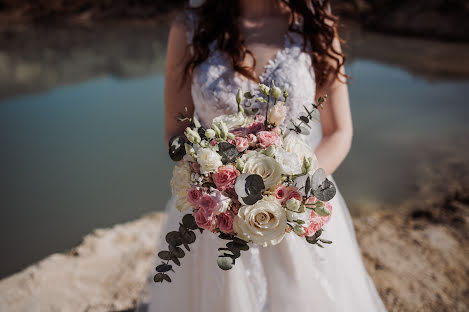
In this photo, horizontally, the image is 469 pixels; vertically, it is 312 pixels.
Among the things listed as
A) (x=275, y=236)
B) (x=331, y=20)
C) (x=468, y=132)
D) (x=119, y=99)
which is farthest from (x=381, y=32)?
(x=275, y=236)

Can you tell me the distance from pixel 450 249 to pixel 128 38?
10620 mm

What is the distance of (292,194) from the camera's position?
3.06 feet

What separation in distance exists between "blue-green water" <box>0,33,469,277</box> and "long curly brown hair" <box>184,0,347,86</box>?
8.51 ft

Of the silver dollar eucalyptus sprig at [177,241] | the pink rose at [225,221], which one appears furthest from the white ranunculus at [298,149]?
the silver dollar eucalyptus sprig at [177,241]

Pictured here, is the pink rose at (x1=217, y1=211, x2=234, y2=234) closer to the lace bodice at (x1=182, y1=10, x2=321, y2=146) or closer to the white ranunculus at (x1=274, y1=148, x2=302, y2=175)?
the white ranunculus at (x1=274, y1=148, x2=302, y2=175)

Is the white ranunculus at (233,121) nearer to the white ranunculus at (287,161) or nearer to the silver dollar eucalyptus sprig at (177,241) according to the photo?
the white ranunculus at (287,161)

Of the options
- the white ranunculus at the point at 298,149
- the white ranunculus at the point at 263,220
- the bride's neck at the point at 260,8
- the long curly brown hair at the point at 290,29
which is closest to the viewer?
the white ranunculus at the point at 263,220

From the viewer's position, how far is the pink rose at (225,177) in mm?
905

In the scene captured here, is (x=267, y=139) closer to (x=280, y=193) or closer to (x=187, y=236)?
(x=280, y=193)

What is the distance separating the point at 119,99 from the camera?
7.18m

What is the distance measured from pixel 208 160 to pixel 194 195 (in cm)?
11

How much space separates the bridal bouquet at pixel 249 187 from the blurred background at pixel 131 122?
961mm

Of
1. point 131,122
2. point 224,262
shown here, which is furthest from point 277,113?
point 131,122

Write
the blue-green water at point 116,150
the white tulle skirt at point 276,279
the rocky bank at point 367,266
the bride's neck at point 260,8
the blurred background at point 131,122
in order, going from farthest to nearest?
the blurred background at point 131,122, the blue-green water at point 116,150, the rocky bank at point 367,266, the bride's neck at point 260,8, the white tulle skirt at point 276,279
